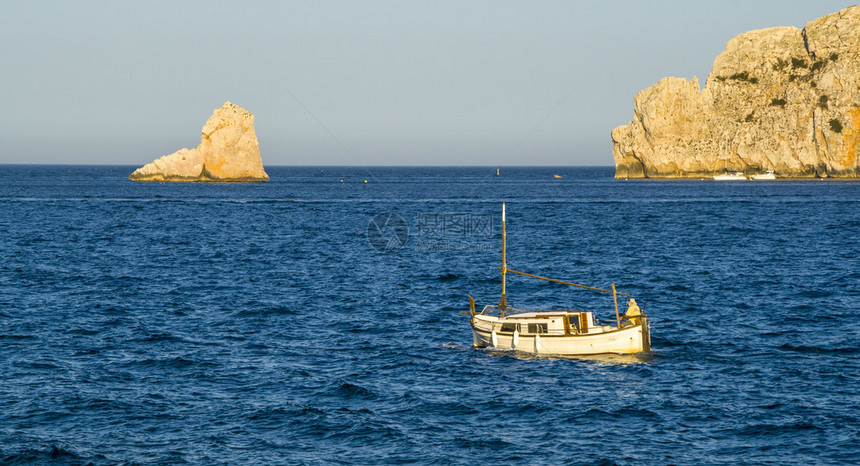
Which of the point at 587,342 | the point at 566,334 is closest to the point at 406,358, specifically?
the point at 566,334

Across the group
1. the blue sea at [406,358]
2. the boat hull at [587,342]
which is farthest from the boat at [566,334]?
→ the blue sea at [406,358]

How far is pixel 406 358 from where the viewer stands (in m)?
34.4

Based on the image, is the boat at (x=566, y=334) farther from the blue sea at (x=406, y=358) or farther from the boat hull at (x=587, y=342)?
the blue sea at (x=406, y=358)

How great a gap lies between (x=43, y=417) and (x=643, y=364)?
22840 mm

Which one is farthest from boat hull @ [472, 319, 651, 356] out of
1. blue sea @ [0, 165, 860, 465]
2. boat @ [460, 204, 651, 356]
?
blue sea @ [0, 165, 860, 465]

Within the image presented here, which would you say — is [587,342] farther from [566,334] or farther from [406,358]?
[406,358]

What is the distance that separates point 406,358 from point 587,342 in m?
7.90

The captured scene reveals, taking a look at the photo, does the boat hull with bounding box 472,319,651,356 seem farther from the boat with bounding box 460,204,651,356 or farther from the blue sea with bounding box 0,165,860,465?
the blue sea with bounding box 0,165,860,465

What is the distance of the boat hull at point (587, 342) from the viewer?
34.1 m

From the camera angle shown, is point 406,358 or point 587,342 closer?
point 587,342

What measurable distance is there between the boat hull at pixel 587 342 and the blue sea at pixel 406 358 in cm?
69

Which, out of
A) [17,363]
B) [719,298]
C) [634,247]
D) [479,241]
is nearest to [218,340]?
[17,363]

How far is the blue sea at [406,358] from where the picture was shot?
24.4 m

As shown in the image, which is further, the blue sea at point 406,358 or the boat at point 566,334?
the boat at point 566,334
